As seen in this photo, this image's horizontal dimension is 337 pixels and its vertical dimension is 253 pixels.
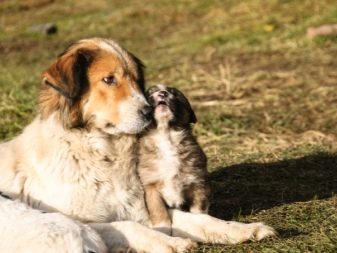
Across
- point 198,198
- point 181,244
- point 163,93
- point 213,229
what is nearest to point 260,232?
point 213,229

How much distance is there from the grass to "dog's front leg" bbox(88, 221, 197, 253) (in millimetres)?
245

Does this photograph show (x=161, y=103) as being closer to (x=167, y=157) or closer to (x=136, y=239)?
(x=167, y=157)

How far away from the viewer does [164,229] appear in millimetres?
5336

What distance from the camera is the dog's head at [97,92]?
204 inches

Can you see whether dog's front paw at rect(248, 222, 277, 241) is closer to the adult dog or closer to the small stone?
the adult dog

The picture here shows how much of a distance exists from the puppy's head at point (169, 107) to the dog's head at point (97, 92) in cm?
41

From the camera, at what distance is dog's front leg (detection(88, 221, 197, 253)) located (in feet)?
15.8

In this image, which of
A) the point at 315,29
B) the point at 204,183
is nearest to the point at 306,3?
the point at 315,29

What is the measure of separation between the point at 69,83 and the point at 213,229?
1.41m

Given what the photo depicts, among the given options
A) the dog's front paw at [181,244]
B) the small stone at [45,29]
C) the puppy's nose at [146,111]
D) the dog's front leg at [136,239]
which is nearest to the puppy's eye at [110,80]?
the puppy's nose at [146,111]

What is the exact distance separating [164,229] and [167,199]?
0.98ft

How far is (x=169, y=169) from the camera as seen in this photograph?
18.4ft

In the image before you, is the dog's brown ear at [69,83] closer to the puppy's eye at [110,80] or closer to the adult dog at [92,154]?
the adult dog at [92,154]

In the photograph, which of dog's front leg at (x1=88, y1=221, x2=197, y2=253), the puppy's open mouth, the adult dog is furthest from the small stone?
dog's front leg at (x1=88, y1=221, x2=197, y2=253)
